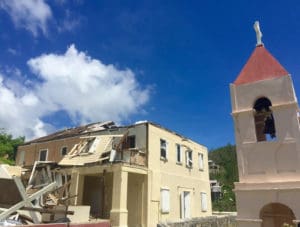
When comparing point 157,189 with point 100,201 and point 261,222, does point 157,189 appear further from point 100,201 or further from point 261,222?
point 261,222

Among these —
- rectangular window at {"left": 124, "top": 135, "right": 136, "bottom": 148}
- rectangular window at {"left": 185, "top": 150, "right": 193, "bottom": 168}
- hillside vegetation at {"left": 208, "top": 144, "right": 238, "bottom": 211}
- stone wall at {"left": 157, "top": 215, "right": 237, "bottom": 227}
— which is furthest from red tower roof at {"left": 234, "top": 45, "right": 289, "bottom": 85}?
hillside vegetation at {"left": 208, "top": 144, "right": 238, "bottom": 211}

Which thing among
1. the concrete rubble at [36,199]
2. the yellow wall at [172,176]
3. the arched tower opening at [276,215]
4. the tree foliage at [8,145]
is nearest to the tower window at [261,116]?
the arched tower opening at [276,215]

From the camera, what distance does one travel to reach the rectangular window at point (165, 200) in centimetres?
2116

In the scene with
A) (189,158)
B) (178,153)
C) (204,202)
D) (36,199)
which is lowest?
(36,199)

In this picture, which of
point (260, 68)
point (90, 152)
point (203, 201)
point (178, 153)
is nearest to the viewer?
point (260, 68)

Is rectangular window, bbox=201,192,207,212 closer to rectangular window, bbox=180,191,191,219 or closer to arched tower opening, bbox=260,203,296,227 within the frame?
rectangular window, bbox=180,191,191,219

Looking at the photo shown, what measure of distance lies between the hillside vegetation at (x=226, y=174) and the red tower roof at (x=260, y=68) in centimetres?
2739

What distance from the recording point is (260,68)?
32.4ft

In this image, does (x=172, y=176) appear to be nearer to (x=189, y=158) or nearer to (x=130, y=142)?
(x=189, y=158)

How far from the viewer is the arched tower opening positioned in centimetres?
Answer: 862

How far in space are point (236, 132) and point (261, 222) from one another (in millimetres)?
2827

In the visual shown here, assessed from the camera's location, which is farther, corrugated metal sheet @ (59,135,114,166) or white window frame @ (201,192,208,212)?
white window frame @ (201,192,208,212)

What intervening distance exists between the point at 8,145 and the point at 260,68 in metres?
38.0

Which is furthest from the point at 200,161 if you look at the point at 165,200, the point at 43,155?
the point at 43,155
